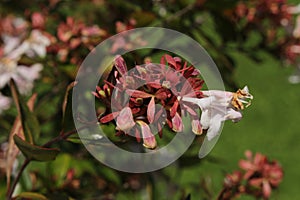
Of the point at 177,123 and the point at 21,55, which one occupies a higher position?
the point at 21,55

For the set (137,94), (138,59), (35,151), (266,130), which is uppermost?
(266,130)

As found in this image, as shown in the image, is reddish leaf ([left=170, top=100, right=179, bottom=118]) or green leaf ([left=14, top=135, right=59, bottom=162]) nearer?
reddish leaf ([left=170, top=100, right=179, bottom=118])

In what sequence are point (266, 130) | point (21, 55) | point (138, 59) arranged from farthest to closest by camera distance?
1. point (266, 130)
2. point (21, 55)
3. point (138, 59)

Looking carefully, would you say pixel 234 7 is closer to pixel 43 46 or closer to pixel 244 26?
pixel 244 26

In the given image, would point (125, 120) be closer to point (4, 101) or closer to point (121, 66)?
point (121, 66)

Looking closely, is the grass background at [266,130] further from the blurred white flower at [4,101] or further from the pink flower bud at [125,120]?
the pink flower bud at [125,120]

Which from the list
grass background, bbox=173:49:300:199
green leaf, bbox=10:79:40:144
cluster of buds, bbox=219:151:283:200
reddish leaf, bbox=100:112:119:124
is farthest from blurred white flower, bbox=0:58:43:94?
grass background, bbox=173:49:300:199

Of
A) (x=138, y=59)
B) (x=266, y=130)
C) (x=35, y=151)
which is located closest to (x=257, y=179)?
(x=138, y=59)

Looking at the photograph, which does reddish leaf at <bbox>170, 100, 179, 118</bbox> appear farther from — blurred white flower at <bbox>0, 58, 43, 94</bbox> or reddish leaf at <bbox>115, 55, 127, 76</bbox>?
blurred white flower at <bbox>0, 58, 43, 94</bbox>
